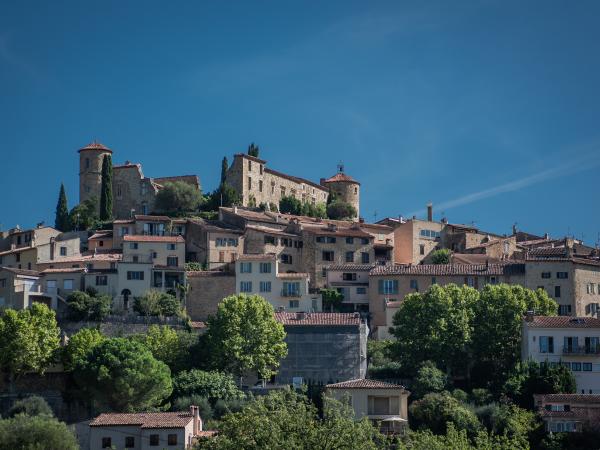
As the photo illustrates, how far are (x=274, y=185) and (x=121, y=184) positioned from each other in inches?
546

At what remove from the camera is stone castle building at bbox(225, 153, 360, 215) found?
117 meters

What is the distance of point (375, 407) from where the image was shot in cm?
7250

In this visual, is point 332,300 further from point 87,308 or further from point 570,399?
point 570,399

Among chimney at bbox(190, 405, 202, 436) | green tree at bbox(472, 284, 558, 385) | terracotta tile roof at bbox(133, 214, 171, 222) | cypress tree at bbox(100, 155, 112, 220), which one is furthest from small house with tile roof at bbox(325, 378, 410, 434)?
cypress tree at bbox(100, 155, 112, 220)

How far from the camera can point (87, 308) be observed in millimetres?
89875

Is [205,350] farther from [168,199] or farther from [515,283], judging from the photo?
[168,199]

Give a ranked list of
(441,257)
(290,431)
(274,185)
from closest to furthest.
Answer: (290,431), (441,257), (274,185)

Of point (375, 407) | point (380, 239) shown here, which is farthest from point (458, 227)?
point (375, 407)

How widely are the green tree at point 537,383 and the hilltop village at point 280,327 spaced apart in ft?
0.33

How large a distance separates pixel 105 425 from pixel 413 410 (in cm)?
1613

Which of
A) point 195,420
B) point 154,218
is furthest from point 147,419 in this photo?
point 154,218

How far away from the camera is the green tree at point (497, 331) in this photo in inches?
3159

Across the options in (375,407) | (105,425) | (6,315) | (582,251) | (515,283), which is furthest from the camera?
(582,251)

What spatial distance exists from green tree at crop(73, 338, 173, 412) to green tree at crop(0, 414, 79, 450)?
7.34m
